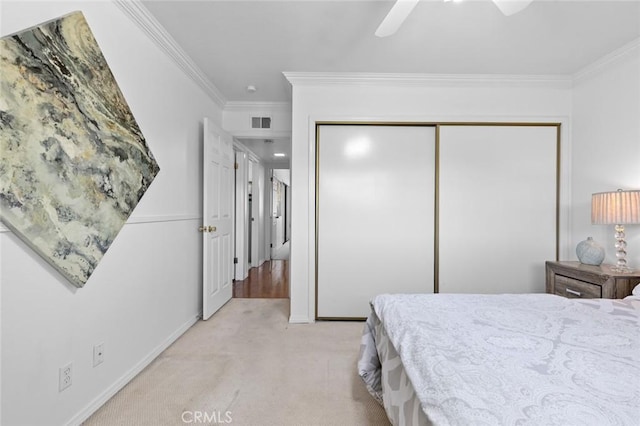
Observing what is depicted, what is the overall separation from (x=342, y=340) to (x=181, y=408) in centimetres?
133

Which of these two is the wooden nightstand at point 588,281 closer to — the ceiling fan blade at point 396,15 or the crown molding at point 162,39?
the ceiling fan blade at point 396,15

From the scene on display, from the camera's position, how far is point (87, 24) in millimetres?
1649

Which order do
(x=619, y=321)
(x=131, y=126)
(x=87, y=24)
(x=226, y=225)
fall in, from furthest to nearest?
(x=226, y=225) → (x=131, y=126) → (x=87, y=24) → (x=619, y=321)

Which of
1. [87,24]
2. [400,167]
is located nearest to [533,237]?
[400,167]

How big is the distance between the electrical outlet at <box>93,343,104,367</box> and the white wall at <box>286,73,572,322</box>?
1.63 m

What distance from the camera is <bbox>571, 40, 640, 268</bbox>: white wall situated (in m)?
2.43

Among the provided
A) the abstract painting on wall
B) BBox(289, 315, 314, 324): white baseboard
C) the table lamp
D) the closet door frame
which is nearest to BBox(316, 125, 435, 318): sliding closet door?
the closet door frame

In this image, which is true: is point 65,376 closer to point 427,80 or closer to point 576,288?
point 576,288

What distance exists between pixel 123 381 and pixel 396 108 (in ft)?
10.1

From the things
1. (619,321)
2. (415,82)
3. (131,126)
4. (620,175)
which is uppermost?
(415,82)

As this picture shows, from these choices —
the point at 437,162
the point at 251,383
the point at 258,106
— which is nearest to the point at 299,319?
the point at 251,383

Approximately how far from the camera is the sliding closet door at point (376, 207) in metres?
3.09

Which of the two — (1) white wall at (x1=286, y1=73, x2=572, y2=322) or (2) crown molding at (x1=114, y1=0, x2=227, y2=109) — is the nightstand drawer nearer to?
(1) white wall at (x1=286, y1=73, x2=572, y2=322)

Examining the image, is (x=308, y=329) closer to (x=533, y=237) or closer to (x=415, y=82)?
(x=533, y=237)
